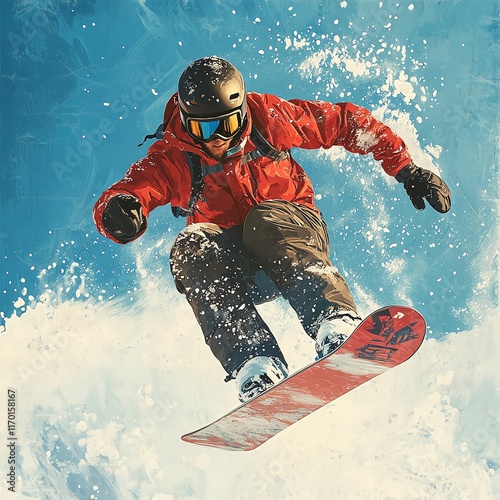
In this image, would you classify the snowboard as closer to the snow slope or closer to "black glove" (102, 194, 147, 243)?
the snow slope

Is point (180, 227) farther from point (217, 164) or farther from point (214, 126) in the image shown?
point (214, 126)

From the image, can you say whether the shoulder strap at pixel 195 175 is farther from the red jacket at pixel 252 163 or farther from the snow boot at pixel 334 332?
the snow boot at pixel 334 332

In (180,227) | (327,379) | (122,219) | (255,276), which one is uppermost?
(180,227)

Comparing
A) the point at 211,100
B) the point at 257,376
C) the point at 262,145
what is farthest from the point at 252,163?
the point at 257,376

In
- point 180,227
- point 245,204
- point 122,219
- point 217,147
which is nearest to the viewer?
point 122,219

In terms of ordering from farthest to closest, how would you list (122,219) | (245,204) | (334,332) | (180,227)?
(180,227), (245,204), (122,219), (334,332)

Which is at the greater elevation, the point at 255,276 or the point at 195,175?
the point at 195,175

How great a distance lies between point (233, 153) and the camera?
2.45 m

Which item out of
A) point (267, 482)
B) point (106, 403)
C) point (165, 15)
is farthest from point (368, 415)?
point (165, 15)

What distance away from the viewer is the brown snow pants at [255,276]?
2.28 metres

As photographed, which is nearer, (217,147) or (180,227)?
(217,147)

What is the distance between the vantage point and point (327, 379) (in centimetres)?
237

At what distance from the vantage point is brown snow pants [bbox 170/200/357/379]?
2.28 m

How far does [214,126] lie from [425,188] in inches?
32.0
